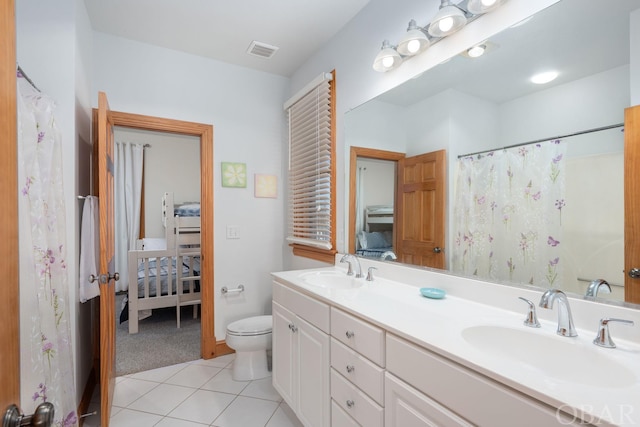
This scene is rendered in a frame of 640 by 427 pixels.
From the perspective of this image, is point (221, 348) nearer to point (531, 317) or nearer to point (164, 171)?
point (531, 317)

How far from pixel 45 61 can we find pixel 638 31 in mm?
2634

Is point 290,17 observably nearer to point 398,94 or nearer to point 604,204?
point 398,94

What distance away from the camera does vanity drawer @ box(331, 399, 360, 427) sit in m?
1.29

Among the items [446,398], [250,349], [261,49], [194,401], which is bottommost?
[194,401]

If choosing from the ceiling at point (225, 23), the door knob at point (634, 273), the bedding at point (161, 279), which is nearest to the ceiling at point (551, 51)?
the door knob at point (634, 273)

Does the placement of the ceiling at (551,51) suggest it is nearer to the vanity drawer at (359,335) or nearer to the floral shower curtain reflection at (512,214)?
the floral shower curtain reflection at (512,214)

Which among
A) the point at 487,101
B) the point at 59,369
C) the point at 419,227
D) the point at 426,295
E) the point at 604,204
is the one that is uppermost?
the point at 487,101

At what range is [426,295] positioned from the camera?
4.86 ft

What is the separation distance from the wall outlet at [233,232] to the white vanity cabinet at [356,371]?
5.49 ft

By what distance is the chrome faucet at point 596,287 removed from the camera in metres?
1.01

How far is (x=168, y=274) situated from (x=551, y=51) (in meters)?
3.79

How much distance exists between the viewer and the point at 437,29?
1.49 m

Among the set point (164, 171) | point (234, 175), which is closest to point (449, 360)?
point (234, 175)

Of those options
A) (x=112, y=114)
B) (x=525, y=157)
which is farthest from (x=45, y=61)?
(x=525, y=157)
